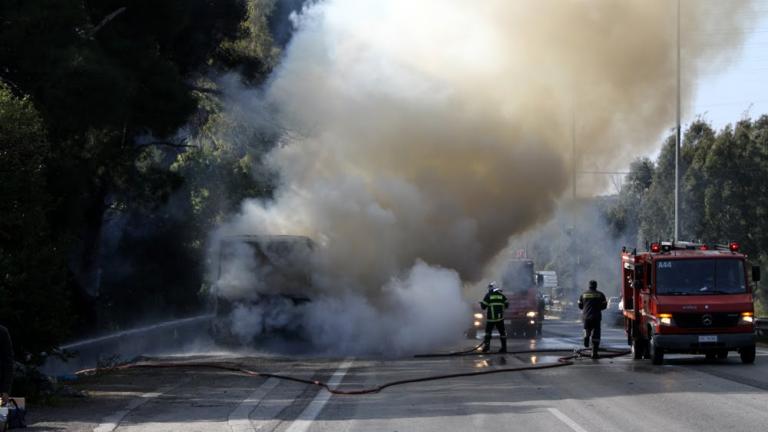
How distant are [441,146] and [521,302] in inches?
397

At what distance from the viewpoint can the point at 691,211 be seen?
150 ft

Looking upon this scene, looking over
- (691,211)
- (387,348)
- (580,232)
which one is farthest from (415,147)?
(580,232)

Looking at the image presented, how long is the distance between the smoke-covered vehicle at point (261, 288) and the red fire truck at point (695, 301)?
8.39m

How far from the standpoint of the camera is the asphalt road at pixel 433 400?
12641 mm

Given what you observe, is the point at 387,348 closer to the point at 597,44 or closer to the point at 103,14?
the point at 597,44

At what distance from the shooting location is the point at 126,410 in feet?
46.6

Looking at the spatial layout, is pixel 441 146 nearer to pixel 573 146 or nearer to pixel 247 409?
pixel 573 146

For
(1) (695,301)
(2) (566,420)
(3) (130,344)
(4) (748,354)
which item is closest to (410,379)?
(2) (566,420)

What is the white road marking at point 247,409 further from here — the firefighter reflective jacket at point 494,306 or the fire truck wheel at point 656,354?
the firefighter reflective jacket at point 494,306

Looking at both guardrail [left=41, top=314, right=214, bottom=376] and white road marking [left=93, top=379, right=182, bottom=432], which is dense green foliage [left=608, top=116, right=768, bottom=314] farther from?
white road marking [left=93, top=379, right=182, bottom=432]

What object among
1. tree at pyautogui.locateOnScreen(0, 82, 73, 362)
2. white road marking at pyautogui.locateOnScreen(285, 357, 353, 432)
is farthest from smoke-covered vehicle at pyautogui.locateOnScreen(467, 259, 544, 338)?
tree at pyautogui.locateOnScreen(0, 82, 73, 362)

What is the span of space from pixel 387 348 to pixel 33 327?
11.2 m

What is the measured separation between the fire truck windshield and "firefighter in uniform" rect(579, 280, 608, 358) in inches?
83.4

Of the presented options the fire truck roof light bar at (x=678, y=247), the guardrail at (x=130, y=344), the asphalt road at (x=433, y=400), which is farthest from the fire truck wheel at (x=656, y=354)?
the guardrail at (x=130, y=344)
